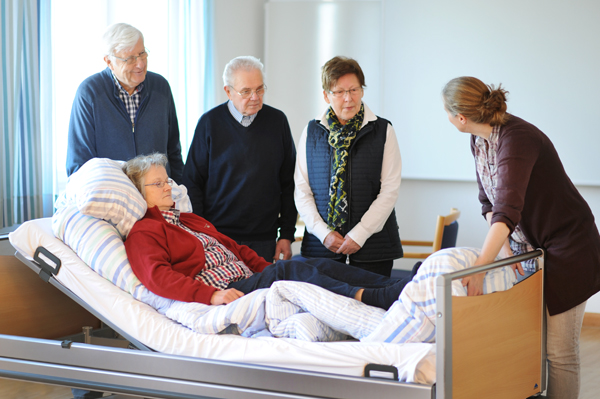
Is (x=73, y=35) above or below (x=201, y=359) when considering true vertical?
above

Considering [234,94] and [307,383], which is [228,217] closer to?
[234,94]

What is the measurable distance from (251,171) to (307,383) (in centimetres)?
120

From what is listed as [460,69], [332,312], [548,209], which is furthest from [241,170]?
[460,69]

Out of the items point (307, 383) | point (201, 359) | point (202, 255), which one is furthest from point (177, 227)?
point (307, 383)

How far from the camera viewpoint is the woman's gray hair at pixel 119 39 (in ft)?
7.65

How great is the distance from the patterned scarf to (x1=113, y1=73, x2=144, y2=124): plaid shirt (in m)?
0.86

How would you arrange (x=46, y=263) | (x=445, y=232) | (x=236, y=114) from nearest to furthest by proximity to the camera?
(x=46, y=263), (x=236, y=114), (x=445, y=232)

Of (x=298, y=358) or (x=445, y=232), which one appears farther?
(x=445, y=232)

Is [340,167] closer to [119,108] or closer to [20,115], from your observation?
[119,108]

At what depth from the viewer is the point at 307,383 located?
1527 millimetres

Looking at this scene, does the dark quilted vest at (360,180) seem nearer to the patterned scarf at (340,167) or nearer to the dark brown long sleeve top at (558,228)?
the patterned scarf at (340,167)

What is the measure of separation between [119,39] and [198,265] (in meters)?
0.99

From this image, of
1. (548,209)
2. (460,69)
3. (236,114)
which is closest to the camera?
(548,209)

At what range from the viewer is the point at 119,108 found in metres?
2.47
